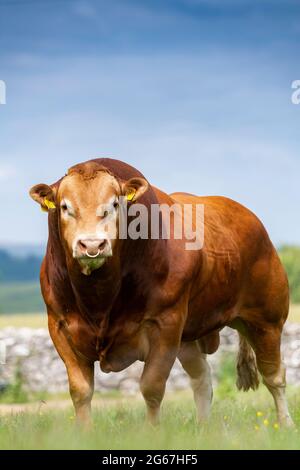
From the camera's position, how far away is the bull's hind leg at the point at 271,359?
7051 millimetres

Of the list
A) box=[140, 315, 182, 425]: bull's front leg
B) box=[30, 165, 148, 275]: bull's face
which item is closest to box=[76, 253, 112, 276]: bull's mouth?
box=[30, 165, 148, 275]: bull's face

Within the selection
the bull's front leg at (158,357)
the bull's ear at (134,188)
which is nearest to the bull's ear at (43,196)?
the bull's ear at (134,188)

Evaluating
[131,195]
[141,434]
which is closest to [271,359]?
[141,434]

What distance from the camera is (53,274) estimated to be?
5.76m

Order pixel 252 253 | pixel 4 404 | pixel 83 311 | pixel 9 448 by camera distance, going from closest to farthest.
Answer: pixel 9 448, pixel 83 311, pixel 252 253, pixel 4 404

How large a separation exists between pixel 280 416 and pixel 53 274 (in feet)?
7.77

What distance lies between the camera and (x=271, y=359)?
7.12 m

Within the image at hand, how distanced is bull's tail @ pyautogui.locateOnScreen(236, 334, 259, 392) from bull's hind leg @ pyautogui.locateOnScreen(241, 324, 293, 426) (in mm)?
425

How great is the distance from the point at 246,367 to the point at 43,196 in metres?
2.96

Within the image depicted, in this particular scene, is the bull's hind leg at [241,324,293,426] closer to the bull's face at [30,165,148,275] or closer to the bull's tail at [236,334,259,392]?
the bull's tail at [236,334,259,392]

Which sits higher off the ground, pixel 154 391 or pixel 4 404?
pixel 154 391

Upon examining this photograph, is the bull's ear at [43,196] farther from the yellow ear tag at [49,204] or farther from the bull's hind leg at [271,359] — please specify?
the bull's hind leg at [271,359]
